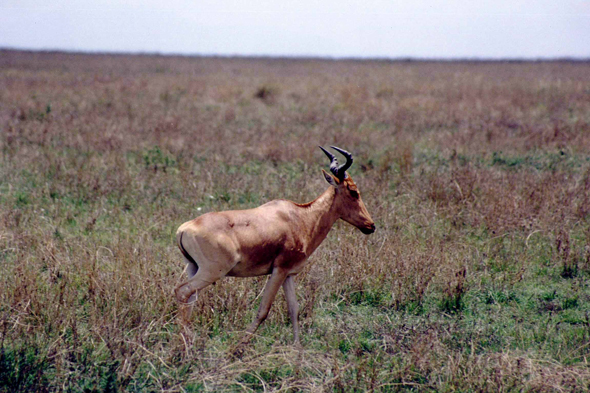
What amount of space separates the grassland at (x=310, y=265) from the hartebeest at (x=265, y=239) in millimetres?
475

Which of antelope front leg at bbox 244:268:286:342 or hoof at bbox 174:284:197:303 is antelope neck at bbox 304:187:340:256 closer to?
antelope front leg at bbox 244:268:286:342

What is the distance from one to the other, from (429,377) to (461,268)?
2220 millimetres

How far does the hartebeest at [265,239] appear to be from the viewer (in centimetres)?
467

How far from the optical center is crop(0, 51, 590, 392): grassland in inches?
179

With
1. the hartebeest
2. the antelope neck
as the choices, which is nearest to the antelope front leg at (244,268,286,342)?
the hartebeest

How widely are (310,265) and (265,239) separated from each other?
170 cm

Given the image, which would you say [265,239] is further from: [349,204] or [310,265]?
[310,265]

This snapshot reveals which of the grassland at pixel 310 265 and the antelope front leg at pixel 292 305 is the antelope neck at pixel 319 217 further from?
the grassland at pixel 310 265

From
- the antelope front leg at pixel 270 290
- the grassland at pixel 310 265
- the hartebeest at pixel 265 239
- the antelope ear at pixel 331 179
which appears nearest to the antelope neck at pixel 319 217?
the hartebeest at pixel 265 239

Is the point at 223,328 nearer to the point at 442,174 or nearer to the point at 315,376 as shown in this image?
the point at 315,376

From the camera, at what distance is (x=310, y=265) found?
6465 mm

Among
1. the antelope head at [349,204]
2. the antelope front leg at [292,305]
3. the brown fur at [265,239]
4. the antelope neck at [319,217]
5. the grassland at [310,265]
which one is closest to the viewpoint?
the grassland at [310,265]

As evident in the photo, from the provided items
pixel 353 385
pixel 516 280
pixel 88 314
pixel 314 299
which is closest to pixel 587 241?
pixel 516 280

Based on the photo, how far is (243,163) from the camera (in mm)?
11234
